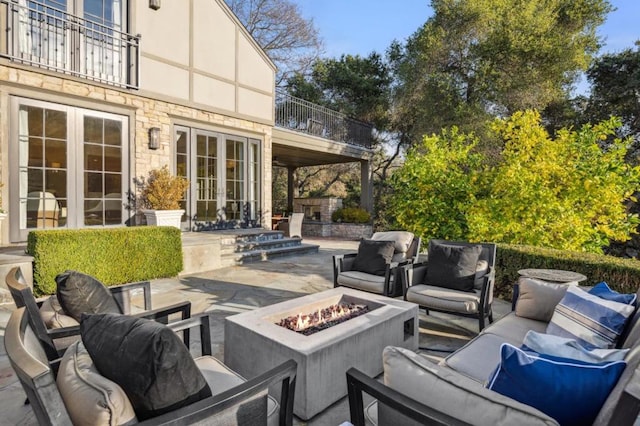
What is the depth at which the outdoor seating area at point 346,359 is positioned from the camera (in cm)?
118

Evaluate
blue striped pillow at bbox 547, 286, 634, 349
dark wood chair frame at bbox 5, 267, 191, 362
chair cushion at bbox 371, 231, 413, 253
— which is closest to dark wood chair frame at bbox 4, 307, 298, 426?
dark wood chair frame at bbox 5, 267, 191, 362

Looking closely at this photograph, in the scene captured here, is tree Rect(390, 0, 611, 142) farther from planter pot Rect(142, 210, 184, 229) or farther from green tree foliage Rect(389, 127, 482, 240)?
planter pot Rect(142, 210, 184, 229)

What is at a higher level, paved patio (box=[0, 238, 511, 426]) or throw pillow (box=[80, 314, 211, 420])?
throw pillow (box=[80, 314, 211, 420])

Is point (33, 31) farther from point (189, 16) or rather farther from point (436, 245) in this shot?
point (436, 245)

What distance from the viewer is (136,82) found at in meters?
6.76

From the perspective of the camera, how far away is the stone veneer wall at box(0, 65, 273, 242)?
5.41m

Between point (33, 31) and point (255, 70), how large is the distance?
4367 mm

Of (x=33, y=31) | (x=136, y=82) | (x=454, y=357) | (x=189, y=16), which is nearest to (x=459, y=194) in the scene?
(x=454, y=357)

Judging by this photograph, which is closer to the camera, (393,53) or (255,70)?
(255,70)

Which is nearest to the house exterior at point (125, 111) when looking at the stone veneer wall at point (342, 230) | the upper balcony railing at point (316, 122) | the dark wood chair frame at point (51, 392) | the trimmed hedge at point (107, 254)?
the upper balcony railing at point (316, 122)

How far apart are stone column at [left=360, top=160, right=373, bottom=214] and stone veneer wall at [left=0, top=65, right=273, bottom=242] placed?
503 centimetres

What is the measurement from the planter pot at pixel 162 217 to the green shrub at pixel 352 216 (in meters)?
6.61

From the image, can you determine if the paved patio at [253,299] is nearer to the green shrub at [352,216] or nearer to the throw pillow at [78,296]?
the throw pillow at [78,296]

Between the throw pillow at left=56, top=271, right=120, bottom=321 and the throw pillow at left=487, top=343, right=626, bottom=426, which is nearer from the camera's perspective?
the throw pillow at left=487, top=343, right=626, bottom=426
